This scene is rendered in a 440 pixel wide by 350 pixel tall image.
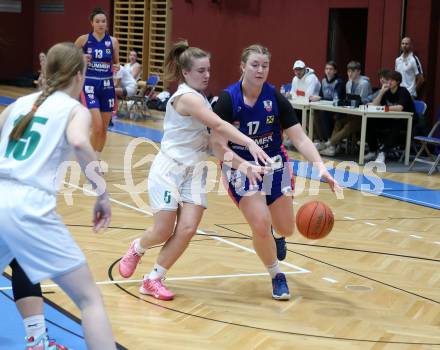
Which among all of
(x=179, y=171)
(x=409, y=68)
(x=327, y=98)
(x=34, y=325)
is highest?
(x=409, y=68)

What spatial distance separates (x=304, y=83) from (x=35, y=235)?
10371 millimetres

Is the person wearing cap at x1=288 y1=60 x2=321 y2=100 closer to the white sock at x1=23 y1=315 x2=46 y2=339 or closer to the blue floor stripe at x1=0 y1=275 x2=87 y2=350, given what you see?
the blue floor stripe at x1=0 y1=275 x2=87 y2=350

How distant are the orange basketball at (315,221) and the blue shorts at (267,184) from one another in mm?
168

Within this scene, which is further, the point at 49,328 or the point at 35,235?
the point at 49,328

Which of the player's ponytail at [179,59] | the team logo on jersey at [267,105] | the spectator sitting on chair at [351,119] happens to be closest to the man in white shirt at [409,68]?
the spectator sitting on chair at [351,119]

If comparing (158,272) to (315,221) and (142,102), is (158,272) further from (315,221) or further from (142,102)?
(142,102)

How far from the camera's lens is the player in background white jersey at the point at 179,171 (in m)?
5.18

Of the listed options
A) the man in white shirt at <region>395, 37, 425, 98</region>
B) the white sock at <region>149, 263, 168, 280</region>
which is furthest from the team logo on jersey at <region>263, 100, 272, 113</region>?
the man in white shirt at <region>395, 37, 425, 98</region>

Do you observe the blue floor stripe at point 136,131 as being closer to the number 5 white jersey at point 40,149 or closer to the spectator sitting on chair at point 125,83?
the spectator sitting on chair at point 125,83

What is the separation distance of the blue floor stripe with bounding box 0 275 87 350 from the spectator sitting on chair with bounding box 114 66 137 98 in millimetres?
11347

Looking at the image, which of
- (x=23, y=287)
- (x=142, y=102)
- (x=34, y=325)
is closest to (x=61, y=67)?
(x=23, y=287)

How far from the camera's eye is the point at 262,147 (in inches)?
211

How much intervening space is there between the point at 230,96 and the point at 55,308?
5.55 feet

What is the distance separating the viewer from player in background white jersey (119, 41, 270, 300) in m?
5.18
